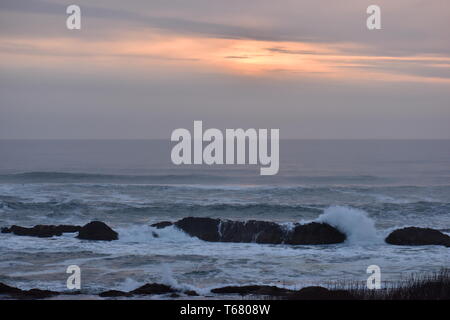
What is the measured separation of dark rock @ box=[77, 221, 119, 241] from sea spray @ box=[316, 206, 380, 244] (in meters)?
9.40

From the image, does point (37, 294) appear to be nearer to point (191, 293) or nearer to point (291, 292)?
A: point (191, 293)

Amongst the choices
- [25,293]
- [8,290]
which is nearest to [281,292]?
[25,293]

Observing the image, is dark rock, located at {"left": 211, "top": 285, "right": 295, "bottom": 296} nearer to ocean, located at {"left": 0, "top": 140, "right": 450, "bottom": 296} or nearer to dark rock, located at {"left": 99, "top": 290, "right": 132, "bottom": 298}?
ocean, located at {"left": 0, "top": 140, "right": 450, "bottom": 296}

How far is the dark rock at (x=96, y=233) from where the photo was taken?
2447cm

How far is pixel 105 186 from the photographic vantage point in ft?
164

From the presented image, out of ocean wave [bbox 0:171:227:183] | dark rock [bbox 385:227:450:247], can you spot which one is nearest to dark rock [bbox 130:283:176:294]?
dark rock [bbox 385:227:450:247]

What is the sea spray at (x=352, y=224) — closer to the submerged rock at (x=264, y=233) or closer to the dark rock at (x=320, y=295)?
the submerged rock at (x=264, y=233)

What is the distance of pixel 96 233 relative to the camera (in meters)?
24.7

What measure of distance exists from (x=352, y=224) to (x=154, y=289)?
1273 centimetres

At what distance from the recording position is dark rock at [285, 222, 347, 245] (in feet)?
80.5

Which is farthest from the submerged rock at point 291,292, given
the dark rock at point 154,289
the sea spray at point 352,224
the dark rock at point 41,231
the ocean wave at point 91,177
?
the ocean wave at point 91,177

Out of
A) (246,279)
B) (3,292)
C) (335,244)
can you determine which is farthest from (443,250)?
(3,292)
